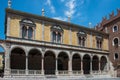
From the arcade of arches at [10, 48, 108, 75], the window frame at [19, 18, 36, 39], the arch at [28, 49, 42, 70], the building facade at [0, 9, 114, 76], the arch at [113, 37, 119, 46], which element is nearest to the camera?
the building facade at [0, 9, 114, 76]

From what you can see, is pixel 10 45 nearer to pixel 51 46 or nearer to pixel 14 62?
pixel 14 62

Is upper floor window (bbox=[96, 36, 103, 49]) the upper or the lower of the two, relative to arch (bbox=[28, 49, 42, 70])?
upper

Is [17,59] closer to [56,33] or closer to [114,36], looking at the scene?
[56,33]

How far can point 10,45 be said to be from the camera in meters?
24.1

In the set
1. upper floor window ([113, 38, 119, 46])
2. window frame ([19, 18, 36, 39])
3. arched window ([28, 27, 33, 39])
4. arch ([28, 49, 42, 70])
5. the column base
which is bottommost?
the column base

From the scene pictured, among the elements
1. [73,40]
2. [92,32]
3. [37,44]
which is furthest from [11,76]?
[92,32]

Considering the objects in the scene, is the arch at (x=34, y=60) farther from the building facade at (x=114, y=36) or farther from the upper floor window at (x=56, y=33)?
the building facade at (x=114, y=36)

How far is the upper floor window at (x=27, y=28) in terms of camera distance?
25.9m

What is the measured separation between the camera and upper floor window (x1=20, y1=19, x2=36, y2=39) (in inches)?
1018

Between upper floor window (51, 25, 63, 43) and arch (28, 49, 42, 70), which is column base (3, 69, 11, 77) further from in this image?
upper floor window (51, 25, 63, 43)

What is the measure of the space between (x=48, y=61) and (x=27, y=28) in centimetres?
818

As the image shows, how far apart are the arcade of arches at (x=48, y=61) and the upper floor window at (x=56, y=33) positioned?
222 centimetres

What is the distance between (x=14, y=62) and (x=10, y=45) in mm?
4551

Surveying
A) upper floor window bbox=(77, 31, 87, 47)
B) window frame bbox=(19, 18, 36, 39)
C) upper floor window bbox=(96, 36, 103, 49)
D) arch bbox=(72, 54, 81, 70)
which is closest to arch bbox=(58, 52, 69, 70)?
arch bbox=(72, 54, 81, 70)
